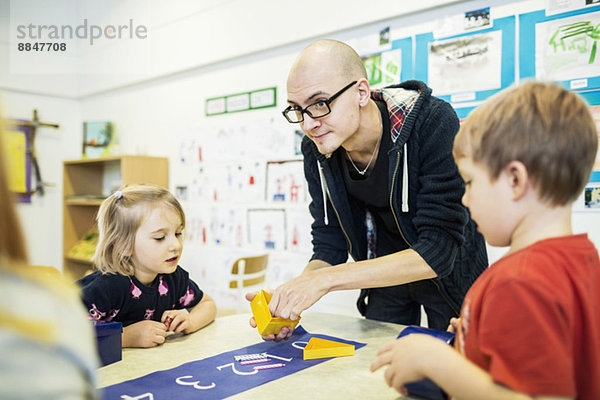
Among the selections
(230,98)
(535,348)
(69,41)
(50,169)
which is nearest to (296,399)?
(535,348)

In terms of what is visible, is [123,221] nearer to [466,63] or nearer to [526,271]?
[526,271]

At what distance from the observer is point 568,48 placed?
2.04 m

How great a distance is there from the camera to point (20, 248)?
47cm

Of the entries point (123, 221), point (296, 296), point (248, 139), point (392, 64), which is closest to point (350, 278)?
point (296, 296)

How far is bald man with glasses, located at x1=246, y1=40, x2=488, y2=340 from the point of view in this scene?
1344mm

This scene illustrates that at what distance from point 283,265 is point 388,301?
151 cm

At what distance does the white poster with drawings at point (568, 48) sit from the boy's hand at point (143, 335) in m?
1.83

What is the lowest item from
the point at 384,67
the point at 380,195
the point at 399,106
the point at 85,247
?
the point at 85,247

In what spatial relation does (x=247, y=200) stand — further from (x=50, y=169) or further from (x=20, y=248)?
(x=20, y=248)

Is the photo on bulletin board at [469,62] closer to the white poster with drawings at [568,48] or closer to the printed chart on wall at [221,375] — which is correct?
the white poster with drawings at [568,48]

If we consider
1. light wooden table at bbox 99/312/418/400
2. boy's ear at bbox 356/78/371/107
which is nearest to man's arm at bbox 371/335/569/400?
light wooden table at bbox 99/312/418/400

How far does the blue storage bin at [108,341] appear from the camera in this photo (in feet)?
3.53

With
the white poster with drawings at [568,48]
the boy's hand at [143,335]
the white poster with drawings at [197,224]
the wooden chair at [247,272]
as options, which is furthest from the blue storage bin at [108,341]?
the white poster with drawings at [197,224]

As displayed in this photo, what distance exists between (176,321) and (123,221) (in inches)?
17.0
